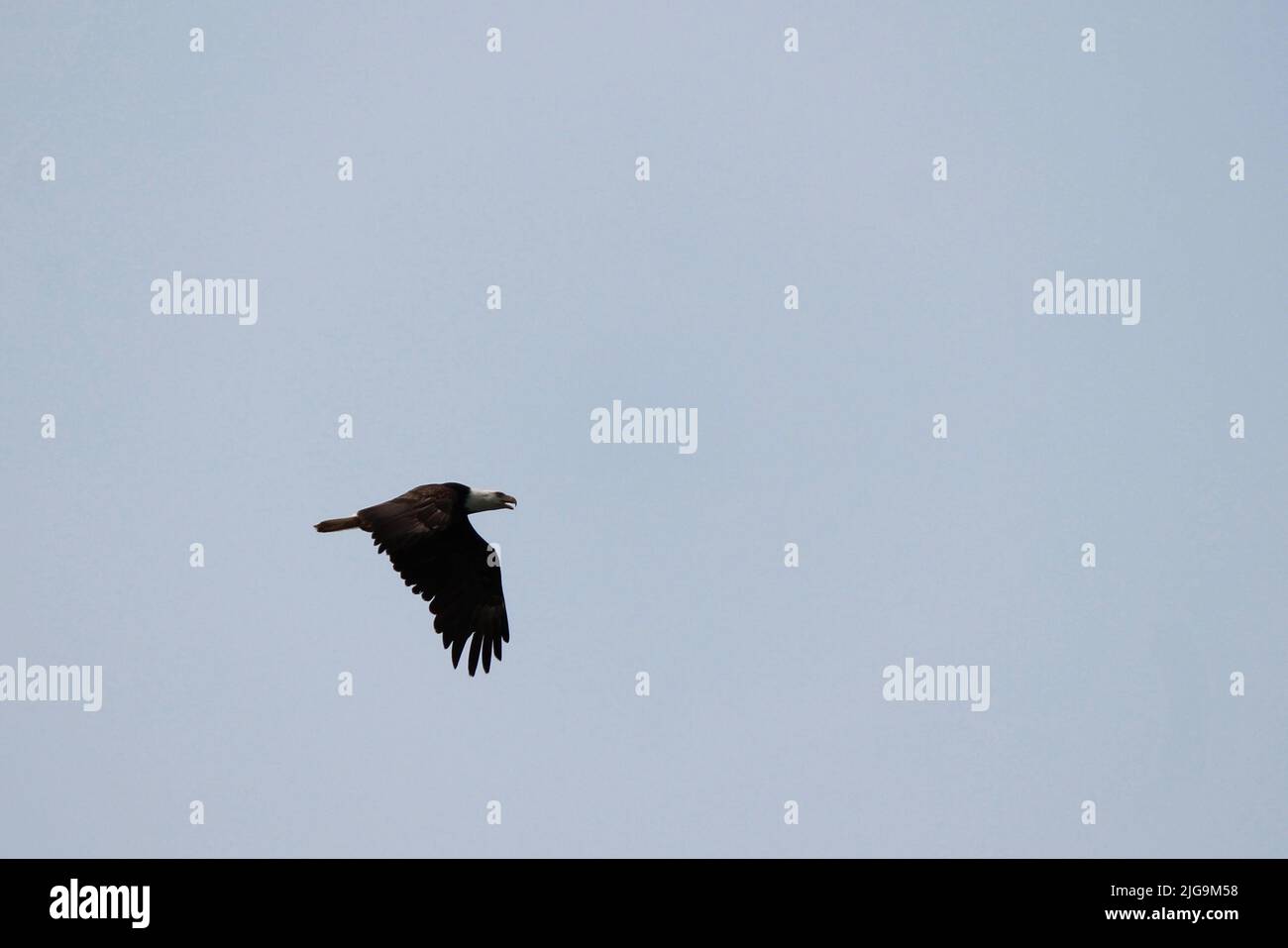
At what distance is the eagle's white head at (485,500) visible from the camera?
24.6m

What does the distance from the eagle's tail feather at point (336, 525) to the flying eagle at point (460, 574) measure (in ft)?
2.71

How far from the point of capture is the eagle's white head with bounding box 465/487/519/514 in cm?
2461

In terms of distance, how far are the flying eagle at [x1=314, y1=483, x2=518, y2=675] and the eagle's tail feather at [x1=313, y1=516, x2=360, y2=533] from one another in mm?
825

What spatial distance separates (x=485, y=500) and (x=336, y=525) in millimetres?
2240

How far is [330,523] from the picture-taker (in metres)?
23.2

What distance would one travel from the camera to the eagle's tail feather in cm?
2323

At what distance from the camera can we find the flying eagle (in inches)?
956

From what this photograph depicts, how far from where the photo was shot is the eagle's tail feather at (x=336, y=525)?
23234mm

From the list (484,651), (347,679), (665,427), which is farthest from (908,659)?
(484,651)

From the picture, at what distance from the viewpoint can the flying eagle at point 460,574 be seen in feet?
79.7

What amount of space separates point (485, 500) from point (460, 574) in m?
1.06

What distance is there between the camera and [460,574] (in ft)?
81.4

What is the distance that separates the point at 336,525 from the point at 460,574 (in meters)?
2.21
